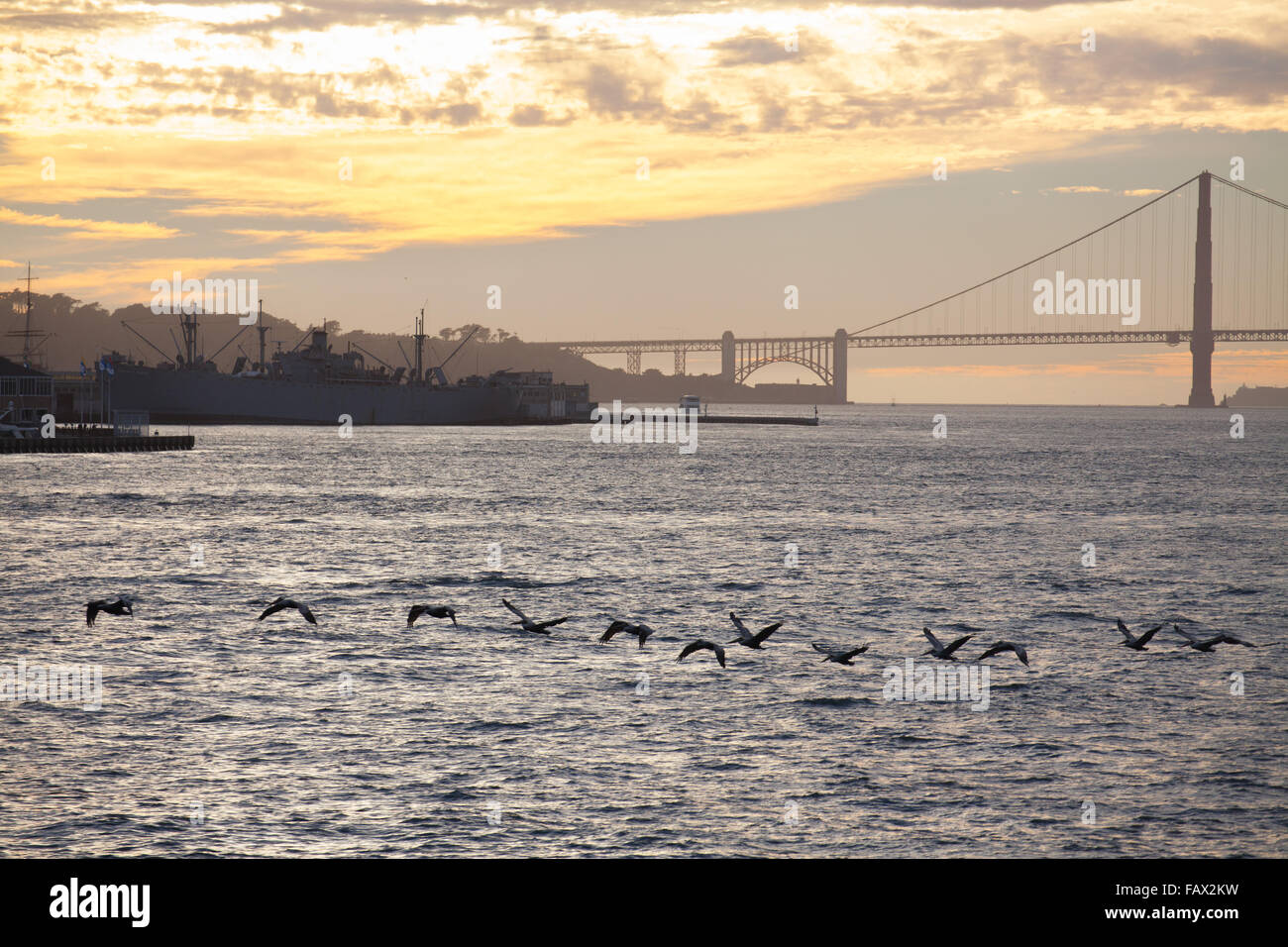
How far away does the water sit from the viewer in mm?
16953

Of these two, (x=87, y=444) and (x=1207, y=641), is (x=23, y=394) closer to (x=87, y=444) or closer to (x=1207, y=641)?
(x=87, y=444)

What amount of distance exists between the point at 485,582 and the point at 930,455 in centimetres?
11138

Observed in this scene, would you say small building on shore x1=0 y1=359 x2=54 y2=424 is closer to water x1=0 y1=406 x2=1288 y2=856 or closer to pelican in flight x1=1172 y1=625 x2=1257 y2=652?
water x1=0 y1=406 x2=1288 y2=856

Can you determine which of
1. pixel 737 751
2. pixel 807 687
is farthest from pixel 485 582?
pixel 737 751

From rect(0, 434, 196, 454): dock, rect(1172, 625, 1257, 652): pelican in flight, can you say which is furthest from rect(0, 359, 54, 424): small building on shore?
rect(1172, 625, 1257, 652): pelican in flight

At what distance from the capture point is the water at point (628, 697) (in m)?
17.0

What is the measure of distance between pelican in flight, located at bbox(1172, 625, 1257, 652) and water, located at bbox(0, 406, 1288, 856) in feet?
2.40

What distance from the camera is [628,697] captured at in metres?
24.3

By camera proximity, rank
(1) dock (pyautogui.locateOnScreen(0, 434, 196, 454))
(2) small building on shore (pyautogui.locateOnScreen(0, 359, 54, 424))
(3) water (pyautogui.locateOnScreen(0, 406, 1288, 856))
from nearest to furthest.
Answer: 1. (3) water (pyautogui.locateOnScreen(0, 406, 1288, 856))
2. (1) dock (pyautogui.locateOnScreen(0, 434, 196, 454))
3. (2) small building on shore (pyautogui.locateOnScreen(0, 359, 54, 424))

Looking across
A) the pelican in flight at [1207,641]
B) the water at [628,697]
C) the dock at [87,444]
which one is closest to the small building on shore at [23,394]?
the dock at [87,444]

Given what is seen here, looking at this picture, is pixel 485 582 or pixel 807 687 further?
pixel 485 582
